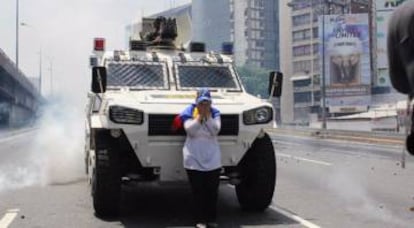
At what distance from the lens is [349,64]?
7256 centimetres

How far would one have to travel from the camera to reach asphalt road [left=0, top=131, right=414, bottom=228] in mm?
8609

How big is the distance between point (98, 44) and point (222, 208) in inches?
139

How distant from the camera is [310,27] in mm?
125562

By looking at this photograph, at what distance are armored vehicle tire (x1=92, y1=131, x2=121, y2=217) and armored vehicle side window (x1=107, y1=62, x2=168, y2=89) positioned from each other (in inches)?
51.5

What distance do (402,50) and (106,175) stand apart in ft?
20.3

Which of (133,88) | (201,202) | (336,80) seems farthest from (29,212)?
(336,80)

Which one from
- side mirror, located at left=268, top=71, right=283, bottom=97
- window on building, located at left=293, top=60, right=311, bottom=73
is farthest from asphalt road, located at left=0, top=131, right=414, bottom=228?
window on building, located at left=293, top=60, right=311, bottom=73

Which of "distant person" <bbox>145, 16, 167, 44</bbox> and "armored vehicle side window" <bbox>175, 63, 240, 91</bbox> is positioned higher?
"distant person" <bbox>145, 16, 167, 44</bbox>

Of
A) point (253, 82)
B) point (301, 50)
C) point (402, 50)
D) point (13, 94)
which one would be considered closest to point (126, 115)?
point (402, 50)

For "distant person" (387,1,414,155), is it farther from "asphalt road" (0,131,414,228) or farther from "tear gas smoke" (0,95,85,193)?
"tear gas smoke" (0,95,85,193)

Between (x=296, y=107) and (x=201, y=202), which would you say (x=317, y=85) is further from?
(x=201, y=202)

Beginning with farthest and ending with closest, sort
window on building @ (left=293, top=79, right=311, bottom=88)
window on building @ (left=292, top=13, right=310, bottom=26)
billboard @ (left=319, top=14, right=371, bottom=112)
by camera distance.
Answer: window on building @ (left=292, top=13, right=310, bottom=26), window on building @ (left=293, top=79, right=311, bottom=88), billboard @ (left=319, top=14, right=371, bottom=112)

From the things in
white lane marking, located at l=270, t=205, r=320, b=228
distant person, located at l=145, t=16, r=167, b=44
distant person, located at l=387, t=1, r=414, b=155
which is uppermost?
distant person, located at l=145, t=16, r=167, b=44

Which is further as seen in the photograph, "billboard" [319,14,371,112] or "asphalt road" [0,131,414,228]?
"billboard" [319,14,371,112]
